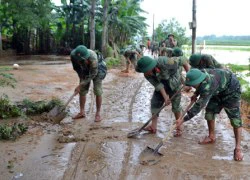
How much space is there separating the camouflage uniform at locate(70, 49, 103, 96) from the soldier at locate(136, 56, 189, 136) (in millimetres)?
1162

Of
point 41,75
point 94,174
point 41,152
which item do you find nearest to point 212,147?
point 94,174

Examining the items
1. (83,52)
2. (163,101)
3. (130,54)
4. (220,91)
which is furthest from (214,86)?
(130,54)

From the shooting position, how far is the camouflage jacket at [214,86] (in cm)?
424

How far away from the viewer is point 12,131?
5301 millimetres

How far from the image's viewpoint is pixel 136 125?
6.16 metres

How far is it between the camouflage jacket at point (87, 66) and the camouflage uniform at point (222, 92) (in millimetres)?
1974

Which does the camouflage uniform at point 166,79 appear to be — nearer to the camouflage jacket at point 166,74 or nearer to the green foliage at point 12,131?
the camouflage jacket at point 166,74

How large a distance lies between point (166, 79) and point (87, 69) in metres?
1.57

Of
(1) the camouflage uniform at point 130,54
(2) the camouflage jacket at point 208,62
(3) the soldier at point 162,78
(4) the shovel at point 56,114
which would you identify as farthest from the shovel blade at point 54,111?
(1) the camouflage uniform at point 130,54

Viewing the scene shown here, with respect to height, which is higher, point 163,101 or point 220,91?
point 220,91

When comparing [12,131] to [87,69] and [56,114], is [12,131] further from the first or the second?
[87,69]

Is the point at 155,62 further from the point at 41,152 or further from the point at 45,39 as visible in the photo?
the point at 45,39

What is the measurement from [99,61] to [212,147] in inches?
98.8

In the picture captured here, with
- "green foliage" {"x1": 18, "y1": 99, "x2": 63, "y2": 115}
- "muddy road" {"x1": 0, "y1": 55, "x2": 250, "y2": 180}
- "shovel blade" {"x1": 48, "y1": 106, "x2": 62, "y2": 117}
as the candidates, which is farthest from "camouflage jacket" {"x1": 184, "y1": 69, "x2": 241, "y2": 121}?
"green foliage" {"x1": 18, "y1": 99, "x2": 63, "y2": 115}
